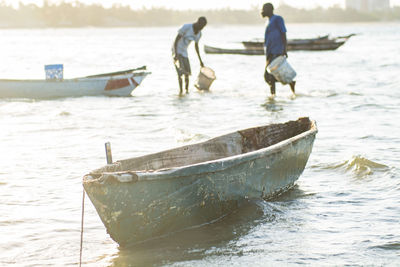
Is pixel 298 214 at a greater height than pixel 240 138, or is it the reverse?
pixel 240 138

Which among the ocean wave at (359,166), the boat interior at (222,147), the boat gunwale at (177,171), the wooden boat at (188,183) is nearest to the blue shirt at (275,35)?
the ocean wave at (359,166)

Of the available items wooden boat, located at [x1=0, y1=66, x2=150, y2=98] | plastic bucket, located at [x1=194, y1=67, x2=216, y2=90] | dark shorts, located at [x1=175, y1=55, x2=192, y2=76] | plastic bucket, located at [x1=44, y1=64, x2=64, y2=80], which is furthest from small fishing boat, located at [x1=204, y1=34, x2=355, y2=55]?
plastic bucket, located at [x1=44, y1=64, x2=64, y2=80]

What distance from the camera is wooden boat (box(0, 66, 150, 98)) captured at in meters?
13.8

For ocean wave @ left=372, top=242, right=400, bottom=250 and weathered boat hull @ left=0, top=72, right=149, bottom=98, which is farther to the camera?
weathered boat hull @ left=0, top=72, right=149, bottom=98

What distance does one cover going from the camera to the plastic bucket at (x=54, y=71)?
13.5 meters

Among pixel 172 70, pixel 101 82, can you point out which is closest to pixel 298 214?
pixel 101 82

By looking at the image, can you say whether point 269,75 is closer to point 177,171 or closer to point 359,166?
point 359,166

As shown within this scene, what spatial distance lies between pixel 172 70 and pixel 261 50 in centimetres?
713

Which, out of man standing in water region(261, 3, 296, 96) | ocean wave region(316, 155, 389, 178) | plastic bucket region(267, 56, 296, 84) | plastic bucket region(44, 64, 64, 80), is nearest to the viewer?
ocean wave region(316, 155, 389, 178)

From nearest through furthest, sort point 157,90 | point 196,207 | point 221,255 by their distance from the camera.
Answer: point 221,255 → point 196,207 → point 157,90

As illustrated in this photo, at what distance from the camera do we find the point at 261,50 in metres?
30.1

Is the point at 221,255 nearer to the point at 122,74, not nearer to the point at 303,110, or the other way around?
the point at 303,110

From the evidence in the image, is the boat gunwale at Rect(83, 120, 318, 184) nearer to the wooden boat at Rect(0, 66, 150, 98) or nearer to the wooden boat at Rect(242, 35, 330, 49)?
the wooden boat at Rect(0, 66, 150, 98)

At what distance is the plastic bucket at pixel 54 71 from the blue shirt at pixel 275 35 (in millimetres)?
4258
